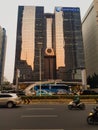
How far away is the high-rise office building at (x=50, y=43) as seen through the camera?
116m

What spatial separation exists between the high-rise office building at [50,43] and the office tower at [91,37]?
8925mm

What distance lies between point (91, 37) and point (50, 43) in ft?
89.2

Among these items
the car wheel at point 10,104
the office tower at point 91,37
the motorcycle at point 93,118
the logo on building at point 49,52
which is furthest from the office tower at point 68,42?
the motorcycle at point 93,118

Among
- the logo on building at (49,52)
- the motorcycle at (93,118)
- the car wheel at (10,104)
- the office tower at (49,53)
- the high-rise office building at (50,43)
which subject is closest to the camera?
the motorcycle at (93,118)

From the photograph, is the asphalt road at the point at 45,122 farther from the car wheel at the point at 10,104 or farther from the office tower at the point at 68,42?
the office tower at the point at 68,42

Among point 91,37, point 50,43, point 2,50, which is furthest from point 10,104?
point 2,50

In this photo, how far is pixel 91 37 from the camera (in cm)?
13100

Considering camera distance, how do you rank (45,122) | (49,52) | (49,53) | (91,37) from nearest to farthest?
(45,122), (49,53), (49,52), (91,37)

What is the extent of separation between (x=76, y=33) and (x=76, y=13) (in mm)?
15044

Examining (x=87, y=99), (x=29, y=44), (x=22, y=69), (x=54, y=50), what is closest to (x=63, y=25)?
(x=54, y=50)

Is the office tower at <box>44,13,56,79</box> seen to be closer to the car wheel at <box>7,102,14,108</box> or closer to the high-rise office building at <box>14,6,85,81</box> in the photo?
the high-rise office building at <box>14,6,85,81</box>

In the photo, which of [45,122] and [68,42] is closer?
[45,122]

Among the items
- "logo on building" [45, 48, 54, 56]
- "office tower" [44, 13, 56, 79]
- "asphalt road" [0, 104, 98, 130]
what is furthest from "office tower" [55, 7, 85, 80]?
"asphalt road" [0, 104, 98, 130]

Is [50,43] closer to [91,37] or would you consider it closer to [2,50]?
[91,37]
